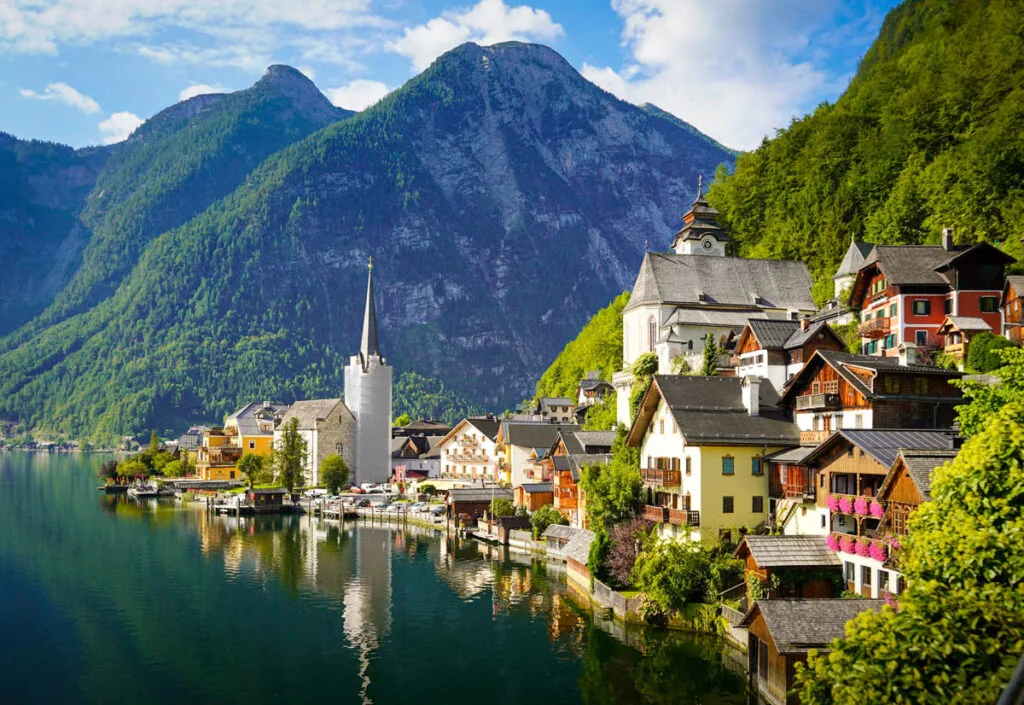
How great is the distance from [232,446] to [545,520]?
84693 millimetres

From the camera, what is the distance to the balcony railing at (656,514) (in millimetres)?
48125

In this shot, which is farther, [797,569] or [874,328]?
[874,328]

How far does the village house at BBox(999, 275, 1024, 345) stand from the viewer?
5112cm

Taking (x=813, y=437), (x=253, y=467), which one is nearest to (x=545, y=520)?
(x=813, y=437)

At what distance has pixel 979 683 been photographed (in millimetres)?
15148

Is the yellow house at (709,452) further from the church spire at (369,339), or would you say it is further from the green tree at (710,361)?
the church spire at (369,339)

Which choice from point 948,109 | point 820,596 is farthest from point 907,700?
point 948,109

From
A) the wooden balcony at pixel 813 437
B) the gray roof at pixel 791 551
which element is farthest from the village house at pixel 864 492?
the wooden balcony at pixel 813 437

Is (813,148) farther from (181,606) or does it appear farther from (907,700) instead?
(907,700)

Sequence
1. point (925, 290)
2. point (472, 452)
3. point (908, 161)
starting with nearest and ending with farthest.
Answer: point (925, 290) < point (908, 161) < point (472, 452)

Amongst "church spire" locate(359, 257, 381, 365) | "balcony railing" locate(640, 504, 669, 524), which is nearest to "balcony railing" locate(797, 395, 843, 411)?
"balcony railing" locate(640, 504, 669, 524)

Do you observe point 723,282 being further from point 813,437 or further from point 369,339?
point 369,339

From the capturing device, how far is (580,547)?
2203 inches

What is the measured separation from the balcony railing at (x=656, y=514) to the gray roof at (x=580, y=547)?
4539 millimetres
